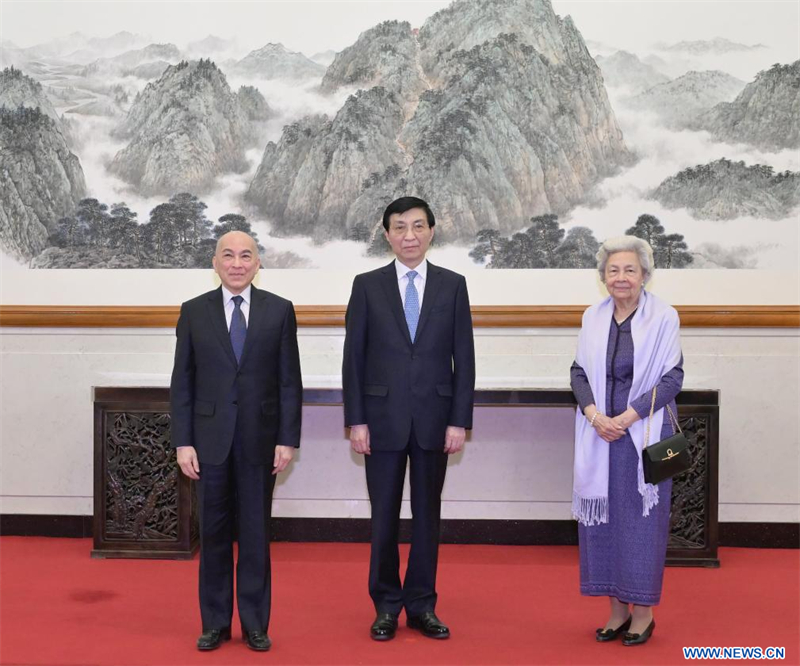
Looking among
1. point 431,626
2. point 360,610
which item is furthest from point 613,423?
point 360,610

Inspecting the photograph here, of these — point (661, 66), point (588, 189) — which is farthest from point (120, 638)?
point (661, 66)

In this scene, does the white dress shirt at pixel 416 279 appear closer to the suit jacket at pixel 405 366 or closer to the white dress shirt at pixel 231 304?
the suit jacket at pixel 405 366

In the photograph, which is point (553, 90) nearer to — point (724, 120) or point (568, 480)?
point (724, 120)

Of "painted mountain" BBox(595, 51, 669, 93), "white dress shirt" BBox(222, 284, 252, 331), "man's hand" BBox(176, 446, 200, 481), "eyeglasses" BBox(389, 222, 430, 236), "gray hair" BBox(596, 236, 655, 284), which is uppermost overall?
"painted mountain" BBox(595, 51, 669, 93)

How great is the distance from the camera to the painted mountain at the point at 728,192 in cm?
517

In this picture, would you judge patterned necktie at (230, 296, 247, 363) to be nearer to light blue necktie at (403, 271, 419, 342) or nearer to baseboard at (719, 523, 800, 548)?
light blue necktie at (403, 271, 419, 342)

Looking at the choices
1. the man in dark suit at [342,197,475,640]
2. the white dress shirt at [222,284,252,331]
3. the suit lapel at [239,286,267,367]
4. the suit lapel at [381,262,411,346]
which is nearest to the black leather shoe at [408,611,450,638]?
the man in dark suit at [342,197,475,640]

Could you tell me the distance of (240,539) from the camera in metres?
3.36

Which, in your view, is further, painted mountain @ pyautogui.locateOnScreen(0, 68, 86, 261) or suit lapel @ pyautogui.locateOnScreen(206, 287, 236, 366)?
painted mountain @ pyautogui.locateOnScreen(0, 68, 86, 261)

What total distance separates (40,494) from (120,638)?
2026 mm

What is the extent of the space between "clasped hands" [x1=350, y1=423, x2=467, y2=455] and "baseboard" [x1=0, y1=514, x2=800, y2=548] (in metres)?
1.80

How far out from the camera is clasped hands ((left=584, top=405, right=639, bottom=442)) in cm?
343

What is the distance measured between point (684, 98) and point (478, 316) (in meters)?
1.75

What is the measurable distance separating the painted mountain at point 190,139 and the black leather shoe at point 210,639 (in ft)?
9.05
